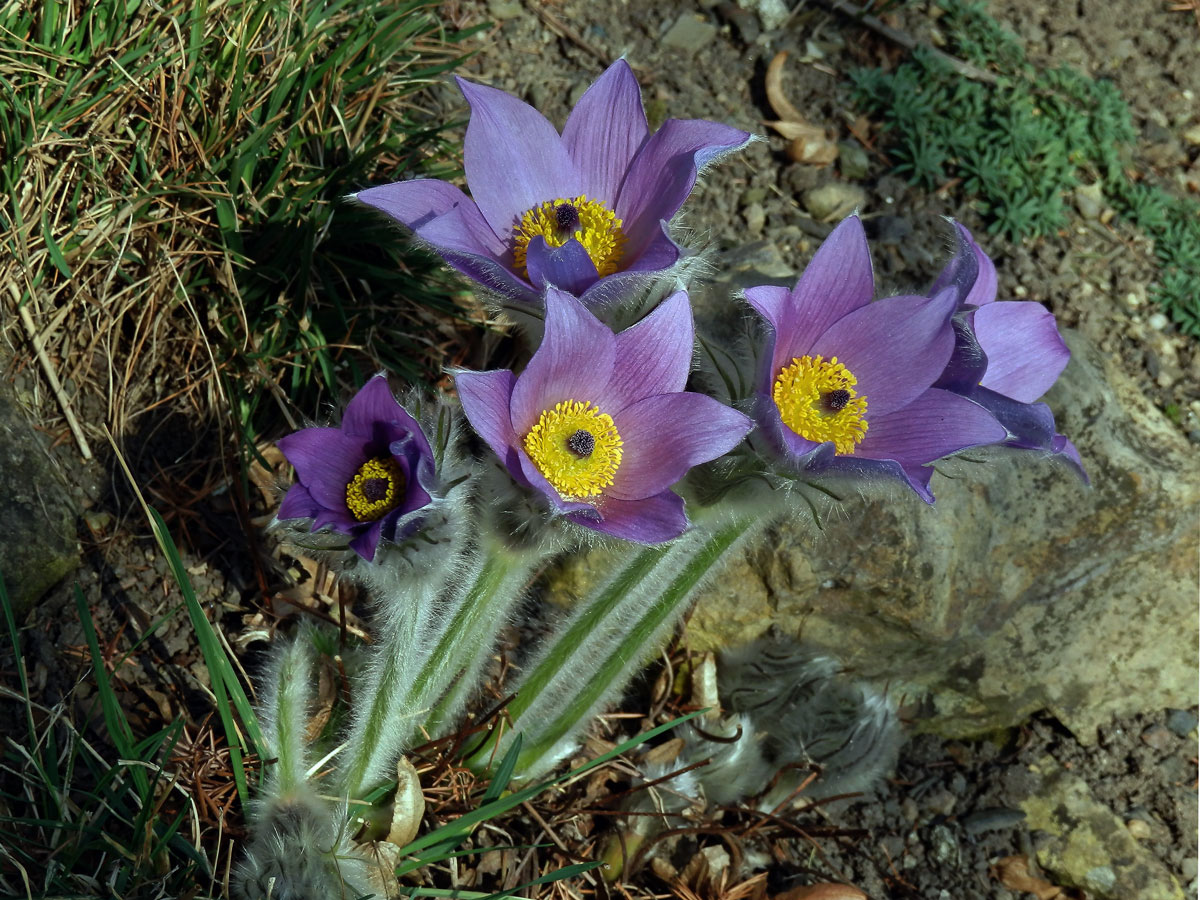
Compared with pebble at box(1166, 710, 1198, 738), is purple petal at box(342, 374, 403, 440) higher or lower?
higher

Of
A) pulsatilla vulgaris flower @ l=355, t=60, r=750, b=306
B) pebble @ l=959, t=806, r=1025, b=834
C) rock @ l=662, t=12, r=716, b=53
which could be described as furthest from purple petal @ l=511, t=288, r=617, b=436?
rock @ l=662, t=12, r=716, b=53

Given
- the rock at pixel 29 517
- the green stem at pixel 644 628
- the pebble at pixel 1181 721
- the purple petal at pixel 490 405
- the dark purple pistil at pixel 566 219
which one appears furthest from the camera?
the pebble at pixel 1181 721

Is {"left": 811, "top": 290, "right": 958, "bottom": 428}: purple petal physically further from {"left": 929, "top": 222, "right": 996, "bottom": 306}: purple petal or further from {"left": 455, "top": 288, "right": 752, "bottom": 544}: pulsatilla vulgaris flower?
{"left": 455, "top": 288, "right": 752, "bottom": 544}: pulsatilla vulgaris flower

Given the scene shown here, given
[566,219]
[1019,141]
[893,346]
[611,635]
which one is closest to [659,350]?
[566,219]

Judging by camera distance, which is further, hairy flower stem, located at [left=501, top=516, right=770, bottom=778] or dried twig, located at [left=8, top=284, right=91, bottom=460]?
dried twig, located at [left=8, top=284, right=91, bottom=460]

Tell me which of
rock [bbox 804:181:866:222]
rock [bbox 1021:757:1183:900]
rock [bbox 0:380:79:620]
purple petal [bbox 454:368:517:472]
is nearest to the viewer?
purple petal [bbox 454:368:517:472]

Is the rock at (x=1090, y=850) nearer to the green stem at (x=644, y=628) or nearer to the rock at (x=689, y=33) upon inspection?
the green stem at (x=644, y=628)

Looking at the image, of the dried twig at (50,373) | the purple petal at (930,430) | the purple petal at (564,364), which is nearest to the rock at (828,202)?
the purple petal at (930,430)

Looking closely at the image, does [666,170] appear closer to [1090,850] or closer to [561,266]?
[561,266]
